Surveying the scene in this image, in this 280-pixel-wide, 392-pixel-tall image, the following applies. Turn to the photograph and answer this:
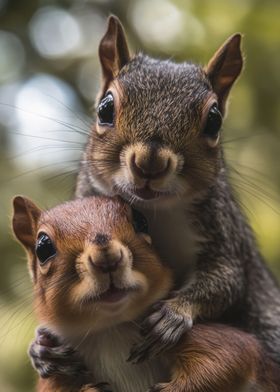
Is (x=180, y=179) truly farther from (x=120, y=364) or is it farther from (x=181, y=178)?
(x=120, y=364)

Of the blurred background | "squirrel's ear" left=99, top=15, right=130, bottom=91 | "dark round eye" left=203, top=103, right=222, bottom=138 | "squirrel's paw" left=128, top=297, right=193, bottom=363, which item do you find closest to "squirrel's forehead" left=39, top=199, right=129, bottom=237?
"squirrel's paw" left=128, top=297, right=193, bottom=363

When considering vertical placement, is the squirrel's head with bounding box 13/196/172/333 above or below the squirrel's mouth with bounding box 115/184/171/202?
below

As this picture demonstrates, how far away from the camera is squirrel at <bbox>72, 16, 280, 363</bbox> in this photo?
259cm

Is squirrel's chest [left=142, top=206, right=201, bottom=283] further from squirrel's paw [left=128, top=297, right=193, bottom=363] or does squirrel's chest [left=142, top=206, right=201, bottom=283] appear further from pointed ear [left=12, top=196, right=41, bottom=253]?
pointed ear [left=12, top=196, right=41, bottom=253]

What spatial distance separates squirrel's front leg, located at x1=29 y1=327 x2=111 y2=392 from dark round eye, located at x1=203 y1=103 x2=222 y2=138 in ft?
2.94

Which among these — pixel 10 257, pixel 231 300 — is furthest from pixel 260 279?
pixel 10 257

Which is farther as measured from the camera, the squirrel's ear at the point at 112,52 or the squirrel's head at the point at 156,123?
the squirrel's ear at the point at 112,52

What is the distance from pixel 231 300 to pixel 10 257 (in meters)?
2.76

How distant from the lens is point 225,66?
3.08 metres

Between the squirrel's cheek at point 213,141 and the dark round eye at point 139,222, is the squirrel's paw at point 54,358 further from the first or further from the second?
the squirrel's cheek at point 213,141

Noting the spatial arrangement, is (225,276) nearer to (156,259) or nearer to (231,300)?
(231,300)

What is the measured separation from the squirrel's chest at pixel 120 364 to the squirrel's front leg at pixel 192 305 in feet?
Result: 0.24

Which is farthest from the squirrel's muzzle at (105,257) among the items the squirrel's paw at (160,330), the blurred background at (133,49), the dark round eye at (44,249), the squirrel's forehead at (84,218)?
the blurred background at (133,49)

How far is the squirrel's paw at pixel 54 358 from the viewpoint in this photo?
2670mm
